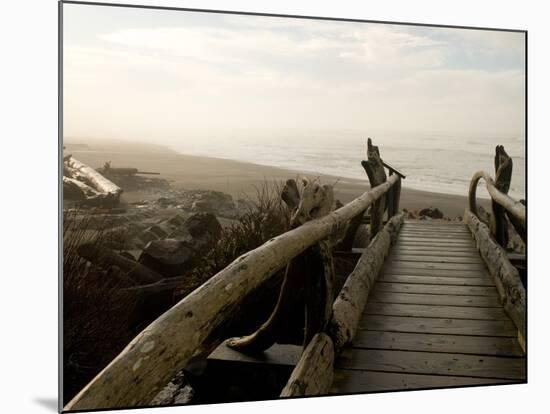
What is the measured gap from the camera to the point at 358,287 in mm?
3729

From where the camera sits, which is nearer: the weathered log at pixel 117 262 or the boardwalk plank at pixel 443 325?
the weathered log at pixel 117 262

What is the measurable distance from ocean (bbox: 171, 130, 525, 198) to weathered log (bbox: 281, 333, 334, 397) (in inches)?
40.2

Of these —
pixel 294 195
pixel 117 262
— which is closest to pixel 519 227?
pixel 294 195

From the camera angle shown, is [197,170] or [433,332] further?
[433,332]

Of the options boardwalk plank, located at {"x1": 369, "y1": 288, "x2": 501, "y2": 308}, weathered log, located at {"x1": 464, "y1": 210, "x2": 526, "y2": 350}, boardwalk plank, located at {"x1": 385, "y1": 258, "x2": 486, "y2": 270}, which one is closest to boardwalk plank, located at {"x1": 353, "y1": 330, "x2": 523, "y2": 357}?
weathered log, located at {"x1": 464, "y1": 210, "x2": 526, "y2": 350}

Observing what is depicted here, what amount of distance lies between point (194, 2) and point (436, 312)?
6.68ft

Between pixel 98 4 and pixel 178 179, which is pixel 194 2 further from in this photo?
pixel 178 179

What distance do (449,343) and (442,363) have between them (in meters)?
0.11

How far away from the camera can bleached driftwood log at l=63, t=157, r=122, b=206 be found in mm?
3287

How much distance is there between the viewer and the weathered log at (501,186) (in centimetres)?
411

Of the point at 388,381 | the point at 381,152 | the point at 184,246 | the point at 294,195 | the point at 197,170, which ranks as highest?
the point at 381,152

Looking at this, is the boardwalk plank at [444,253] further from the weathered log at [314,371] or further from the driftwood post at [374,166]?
the weathered log at [314,371]

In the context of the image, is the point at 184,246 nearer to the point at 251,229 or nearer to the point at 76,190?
the point at 251,229

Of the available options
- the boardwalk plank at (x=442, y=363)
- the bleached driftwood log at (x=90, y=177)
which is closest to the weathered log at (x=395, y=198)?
the boardwalk plank at (x=442, y=363)
